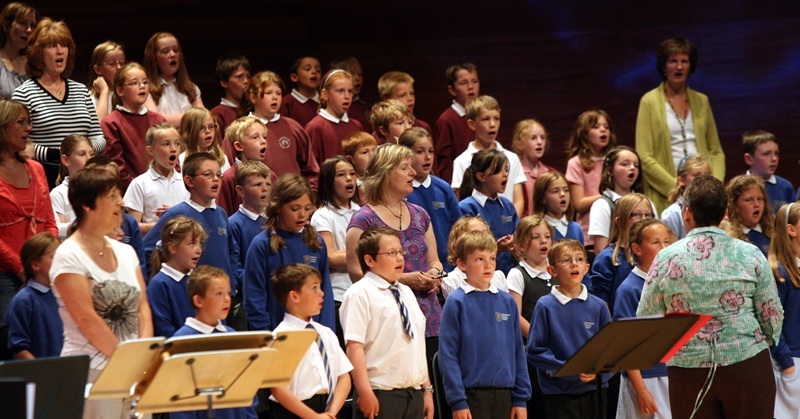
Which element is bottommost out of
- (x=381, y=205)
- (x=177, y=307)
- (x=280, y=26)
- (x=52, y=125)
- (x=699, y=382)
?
(x=699, y=382)

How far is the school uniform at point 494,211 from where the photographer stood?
6.83 meters

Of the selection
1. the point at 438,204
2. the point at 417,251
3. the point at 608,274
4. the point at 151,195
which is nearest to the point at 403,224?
the point at 417,251

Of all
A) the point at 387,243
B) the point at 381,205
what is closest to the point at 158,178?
the point at 381,205

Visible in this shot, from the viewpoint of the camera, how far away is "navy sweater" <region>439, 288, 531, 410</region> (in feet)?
17.9

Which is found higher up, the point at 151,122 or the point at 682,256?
the point at 151,122

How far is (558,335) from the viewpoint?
5.76 m

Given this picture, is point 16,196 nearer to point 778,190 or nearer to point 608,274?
→ point 608,274

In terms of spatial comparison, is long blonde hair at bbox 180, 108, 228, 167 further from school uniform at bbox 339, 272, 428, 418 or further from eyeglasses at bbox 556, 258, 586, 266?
eyeglasses at bbox 556, 258, 586, 266

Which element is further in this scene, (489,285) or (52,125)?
(52,125)

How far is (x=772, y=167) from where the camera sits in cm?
810

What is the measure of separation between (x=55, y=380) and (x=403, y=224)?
8.36 ft

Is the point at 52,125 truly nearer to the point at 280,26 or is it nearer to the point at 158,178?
the point at 158,178

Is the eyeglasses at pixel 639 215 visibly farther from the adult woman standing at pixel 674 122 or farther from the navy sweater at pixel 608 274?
the adult woman standing at pixel 674 122

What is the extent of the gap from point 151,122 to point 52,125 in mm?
614
